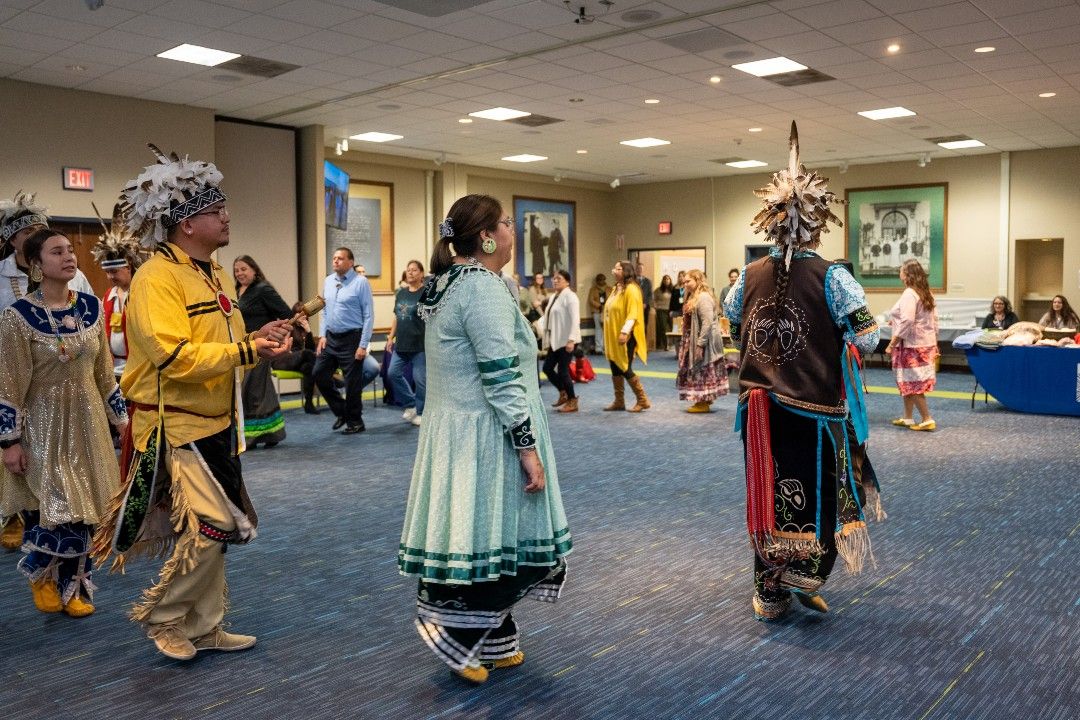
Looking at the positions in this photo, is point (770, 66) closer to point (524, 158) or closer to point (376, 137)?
point (376, 137)

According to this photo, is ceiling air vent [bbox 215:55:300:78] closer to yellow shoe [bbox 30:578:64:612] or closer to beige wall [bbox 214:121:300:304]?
beige wall [bbox 214:121:300:304]

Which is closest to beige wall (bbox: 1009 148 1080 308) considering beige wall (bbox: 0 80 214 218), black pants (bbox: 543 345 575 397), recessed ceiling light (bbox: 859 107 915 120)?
recessed ceiling light (bbox: 859 107 915 120)

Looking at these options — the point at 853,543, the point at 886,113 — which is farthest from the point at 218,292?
the point at 886,113

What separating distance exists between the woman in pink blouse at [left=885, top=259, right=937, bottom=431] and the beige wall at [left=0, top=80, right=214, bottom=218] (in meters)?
7.19

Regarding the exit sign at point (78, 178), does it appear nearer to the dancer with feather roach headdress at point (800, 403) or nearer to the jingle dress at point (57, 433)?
the jingle dress at point (57, 433)

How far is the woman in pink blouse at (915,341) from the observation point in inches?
307

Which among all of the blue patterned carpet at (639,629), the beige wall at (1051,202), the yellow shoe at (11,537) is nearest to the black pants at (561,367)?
the blue patterned carpet at (639,629)

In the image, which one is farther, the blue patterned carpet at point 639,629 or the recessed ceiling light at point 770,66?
the recessed ceiling light at point 770,66

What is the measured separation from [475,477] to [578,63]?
6.34m

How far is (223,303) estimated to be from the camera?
2.99 m

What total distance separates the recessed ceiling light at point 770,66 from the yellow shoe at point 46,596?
6.92 metres

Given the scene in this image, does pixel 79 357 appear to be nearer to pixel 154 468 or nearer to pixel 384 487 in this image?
pixel 154 468

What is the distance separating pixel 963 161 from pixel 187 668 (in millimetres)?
14546

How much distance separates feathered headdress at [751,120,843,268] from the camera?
334 cm
